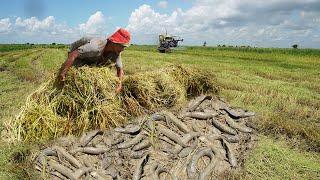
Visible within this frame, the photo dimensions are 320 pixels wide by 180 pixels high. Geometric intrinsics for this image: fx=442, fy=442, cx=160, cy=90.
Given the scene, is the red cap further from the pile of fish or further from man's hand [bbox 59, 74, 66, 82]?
the pile of fish

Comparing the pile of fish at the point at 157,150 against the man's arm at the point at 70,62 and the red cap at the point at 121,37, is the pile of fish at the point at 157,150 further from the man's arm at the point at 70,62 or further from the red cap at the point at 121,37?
the red cap at the point at 121,37

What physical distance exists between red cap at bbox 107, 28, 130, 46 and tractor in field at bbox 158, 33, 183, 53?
32.3m

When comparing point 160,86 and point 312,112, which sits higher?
point 160,86

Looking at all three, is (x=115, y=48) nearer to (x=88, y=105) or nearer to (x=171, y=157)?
(x=88, y=105)

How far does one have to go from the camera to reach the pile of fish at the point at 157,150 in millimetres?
6117

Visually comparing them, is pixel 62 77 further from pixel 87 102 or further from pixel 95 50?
pixel 95 50

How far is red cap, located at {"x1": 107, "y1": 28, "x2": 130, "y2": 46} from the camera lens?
7.17 m

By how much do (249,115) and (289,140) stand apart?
0.94m

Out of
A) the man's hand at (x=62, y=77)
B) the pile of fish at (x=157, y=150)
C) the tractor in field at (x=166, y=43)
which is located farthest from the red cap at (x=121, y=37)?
the tractor in field at (x=166, y=43)

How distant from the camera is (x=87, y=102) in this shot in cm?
738

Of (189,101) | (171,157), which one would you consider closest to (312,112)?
(189,101)

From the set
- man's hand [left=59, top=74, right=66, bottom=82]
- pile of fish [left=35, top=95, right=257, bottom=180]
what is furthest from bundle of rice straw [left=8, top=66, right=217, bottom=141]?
pile of fish [left=35, top=95, right=257, bottom=180]

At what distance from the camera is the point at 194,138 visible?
23.0 ft

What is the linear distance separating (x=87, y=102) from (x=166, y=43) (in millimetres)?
32783
